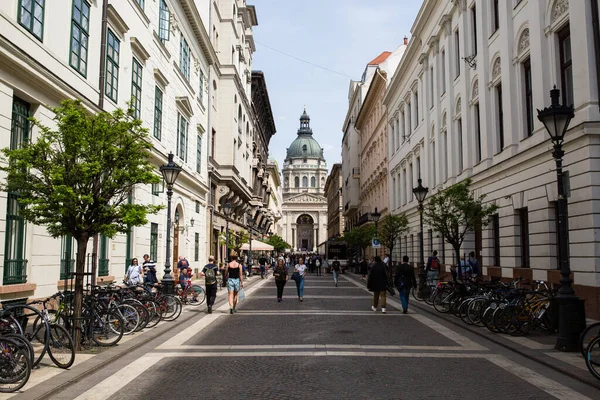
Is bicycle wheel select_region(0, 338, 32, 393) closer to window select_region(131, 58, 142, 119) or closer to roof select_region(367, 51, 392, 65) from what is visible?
window select_region(131, 58, 142, 119)

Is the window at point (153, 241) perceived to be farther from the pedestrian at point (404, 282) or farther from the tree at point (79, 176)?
the tree at point (79, 176)

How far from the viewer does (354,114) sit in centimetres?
7706

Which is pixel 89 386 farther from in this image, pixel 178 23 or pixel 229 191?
pixel 229 191

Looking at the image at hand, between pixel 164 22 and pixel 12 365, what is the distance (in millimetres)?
20925

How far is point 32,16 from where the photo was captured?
13.0 meters

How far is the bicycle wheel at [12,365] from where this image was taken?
7.11m

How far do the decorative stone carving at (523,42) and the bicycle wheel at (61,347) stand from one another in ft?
52.9

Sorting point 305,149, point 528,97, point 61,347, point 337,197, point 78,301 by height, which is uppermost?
point 305,149

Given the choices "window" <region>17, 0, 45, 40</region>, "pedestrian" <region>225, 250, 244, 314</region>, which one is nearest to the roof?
"pedestrian" <region>225, 250, 244, 314</region>

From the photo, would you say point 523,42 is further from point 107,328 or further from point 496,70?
point 107,328

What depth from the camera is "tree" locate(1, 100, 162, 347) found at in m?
9.49

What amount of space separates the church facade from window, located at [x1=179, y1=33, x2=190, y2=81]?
130m

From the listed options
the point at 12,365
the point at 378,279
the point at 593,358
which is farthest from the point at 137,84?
the point at 593,358

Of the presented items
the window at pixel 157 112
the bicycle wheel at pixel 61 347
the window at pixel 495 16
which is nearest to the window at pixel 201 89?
the window at pixel 157 112
